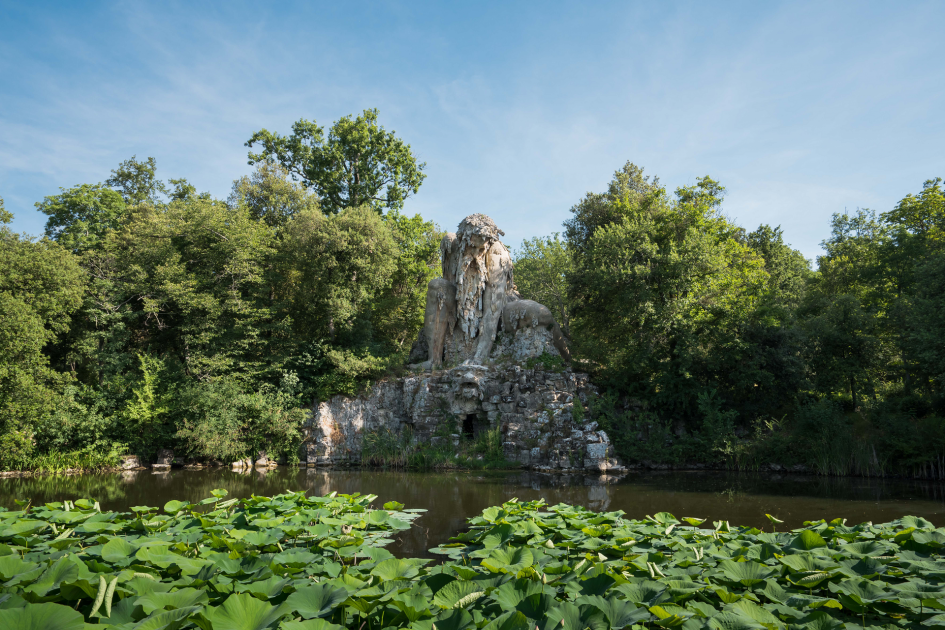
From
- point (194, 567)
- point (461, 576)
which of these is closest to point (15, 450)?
point (194, 567)

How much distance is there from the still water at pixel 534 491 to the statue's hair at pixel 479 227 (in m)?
8.21

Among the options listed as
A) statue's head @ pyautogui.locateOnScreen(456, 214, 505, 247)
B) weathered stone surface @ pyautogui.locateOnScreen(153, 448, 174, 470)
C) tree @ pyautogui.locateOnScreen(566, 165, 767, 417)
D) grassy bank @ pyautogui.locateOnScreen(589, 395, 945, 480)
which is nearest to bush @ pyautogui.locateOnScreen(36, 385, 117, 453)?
weathered stone surface @ pyautogui.locateOnScreen(153, 448, 174, 470)

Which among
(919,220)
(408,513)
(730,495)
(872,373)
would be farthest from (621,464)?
(919,220)

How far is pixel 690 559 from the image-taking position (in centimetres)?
317

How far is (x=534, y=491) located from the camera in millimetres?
10781

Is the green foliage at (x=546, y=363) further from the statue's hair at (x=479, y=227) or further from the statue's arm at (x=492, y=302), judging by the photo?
the statue's hair at (x=479, y=227)

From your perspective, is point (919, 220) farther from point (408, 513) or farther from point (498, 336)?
point (408, 513)

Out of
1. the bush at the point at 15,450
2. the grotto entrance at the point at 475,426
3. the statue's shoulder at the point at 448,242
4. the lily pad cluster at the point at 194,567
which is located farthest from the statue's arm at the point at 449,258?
the lily pad cluster at the point at 194,567

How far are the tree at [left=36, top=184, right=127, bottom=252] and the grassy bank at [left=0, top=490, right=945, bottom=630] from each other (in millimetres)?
24363

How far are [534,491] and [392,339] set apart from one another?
47.6ft

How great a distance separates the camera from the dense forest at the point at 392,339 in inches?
575

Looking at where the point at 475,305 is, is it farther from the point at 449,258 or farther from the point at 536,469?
the point at 536,469

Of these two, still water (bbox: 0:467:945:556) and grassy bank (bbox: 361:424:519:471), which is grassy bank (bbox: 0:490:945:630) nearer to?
still water (bbox: 0:467:945:556)

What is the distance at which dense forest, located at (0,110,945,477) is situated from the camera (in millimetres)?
14617
